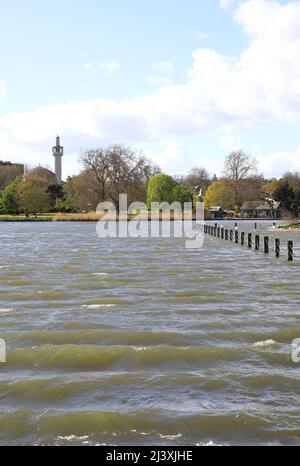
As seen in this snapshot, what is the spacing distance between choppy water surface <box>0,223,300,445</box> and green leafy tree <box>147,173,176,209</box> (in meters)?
78.7

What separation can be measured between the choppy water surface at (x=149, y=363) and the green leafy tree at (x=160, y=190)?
7875 centimetres

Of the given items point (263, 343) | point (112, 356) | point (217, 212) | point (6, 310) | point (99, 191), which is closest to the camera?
point (112, 356)

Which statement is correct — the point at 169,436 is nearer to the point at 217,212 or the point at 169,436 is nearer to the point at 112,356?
the point at 112,356

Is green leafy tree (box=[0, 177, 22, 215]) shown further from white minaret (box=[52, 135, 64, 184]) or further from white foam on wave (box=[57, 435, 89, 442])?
white foam on wave (box=[57, 435, 89, 442])

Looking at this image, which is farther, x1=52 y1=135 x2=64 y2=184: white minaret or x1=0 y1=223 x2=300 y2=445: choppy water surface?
x1=52 y1=135 x2=64 y2=184: white minaret

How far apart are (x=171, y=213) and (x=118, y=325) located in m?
75.2

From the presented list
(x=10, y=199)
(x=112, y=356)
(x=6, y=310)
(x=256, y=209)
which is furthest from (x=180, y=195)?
(x=112, y=356)

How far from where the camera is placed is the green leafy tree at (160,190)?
97694 mm

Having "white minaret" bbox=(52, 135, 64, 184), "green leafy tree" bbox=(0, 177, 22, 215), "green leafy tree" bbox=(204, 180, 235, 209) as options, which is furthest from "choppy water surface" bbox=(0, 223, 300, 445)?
"white minaret" bbox=(52, 135, 64, 184)

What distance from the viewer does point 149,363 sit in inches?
372

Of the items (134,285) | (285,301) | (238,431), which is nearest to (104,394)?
(238,431)

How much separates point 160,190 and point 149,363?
8964cm

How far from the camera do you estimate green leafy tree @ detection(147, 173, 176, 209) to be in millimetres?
97694

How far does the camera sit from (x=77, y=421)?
704cm
